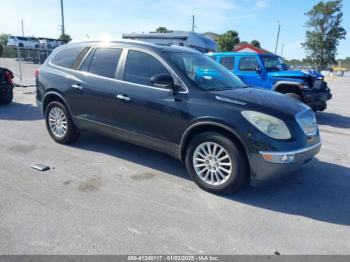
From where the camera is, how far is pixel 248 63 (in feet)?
31.8

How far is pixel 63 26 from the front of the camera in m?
37.7

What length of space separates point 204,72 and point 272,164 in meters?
1.76

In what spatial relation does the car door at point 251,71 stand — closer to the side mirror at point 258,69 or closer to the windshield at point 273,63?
the side mirror at point 258,69

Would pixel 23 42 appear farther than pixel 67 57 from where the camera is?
Yes

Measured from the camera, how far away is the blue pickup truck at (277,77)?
8.89m

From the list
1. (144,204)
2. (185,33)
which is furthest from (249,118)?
→ (185,33)

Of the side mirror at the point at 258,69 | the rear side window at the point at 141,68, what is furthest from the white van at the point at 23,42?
the rear side window at the point at 141,68

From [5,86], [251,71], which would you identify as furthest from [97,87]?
[251,71]

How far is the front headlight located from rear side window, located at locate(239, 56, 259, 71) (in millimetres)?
6296

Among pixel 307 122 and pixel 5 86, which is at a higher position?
pixel 307 122

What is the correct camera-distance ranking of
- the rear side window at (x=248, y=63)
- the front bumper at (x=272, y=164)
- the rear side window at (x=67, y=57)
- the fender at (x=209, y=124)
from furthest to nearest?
the rear side window at (x=248, y=63), the rear side window at (x=67, y=57), the fender at (x=209, y=124), the front bumper at (x=272, y=164)

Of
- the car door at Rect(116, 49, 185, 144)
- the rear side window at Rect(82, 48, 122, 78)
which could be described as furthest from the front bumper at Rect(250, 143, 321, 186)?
the rear side window at Rect(82, 48, 122, 78)

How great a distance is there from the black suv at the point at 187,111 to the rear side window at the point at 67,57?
0.07 feet

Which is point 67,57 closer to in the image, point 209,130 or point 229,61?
point 209,130
